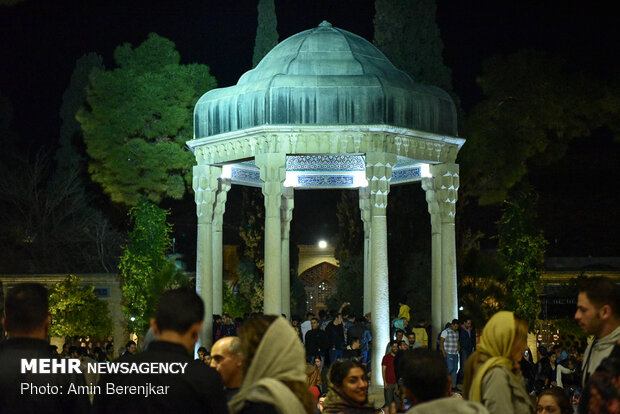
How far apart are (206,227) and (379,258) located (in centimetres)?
466

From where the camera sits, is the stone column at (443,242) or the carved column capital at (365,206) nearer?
the stone column at (443,242)

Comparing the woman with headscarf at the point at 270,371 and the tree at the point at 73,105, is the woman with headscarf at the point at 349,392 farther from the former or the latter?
the tree at the point at 73,105

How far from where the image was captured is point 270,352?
5316mm

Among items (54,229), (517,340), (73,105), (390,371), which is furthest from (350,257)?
(517,340)

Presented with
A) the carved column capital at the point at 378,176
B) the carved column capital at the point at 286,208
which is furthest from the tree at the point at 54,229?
the carved column capital at the point at 378,176

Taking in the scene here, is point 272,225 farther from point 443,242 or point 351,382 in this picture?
point 351,382

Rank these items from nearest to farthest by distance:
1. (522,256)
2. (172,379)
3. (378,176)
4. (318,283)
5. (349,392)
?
(172,379) < (349,392) < (378,176) < (522,256) < (318,283)

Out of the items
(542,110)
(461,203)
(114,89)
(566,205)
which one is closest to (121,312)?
(114,89)

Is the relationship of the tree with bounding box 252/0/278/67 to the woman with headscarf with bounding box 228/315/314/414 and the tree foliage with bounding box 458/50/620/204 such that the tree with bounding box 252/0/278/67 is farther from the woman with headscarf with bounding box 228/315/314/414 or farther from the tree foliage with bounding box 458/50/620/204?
the woman with headscarf with bounding box 228/315/314/414

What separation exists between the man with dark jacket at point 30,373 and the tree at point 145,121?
2223 centimetres

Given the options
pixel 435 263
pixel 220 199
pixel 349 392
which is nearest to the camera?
pixel 349 392

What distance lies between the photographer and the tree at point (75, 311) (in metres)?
27.7

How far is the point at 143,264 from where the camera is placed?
91.6ft

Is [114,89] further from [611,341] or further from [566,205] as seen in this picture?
[611,341]
